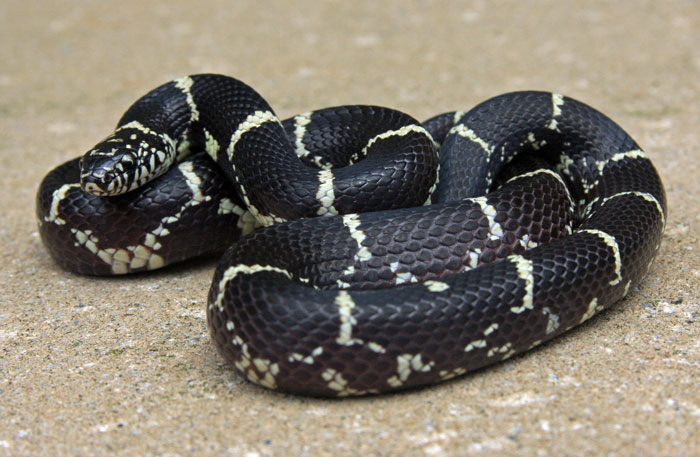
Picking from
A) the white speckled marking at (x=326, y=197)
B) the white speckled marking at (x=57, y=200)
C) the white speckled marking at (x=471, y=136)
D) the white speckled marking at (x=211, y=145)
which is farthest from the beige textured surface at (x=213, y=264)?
the white speckled marking at (x=471, y=136)

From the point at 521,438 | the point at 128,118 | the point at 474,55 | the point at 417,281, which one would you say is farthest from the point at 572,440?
the point at 474,55

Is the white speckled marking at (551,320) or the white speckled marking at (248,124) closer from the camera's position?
the white speckled marking at (551,320)

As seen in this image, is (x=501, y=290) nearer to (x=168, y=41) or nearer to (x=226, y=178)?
(x=226, y=178)

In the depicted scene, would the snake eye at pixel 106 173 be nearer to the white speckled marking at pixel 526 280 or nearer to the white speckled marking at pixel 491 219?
the white speckled marking at pixel 491 219

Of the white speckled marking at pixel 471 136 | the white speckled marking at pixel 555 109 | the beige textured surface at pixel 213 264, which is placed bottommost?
the beige textured surface at pixel 213 264

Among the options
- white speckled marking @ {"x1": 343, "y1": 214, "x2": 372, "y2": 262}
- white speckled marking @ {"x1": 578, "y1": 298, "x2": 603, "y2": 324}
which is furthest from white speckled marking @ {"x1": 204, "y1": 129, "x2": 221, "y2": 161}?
white speckled marking @ {"x1": 578, "y1": 298, "x2": 603, "y2": 324}
